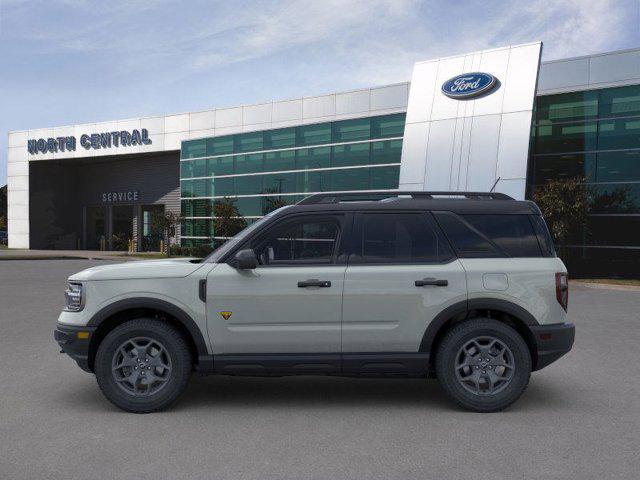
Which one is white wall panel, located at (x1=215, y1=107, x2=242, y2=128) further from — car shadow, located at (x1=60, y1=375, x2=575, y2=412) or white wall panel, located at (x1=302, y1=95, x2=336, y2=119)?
car shadow, located at (x1=60, y1=375, x2=575, y2=412)

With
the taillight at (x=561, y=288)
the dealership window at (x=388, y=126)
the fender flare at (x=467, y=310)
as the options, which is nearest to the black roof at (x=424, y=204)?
the taillight at (x=561, y=288)

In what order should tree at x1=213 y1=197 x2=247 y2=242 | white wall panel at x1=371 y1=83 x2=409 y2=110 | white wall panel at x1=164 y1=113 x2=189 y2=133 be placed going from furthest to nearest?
white wall panel at x1=164 y1=113 x2=189 y2=133 → tree at x1=213 y1=197 x2=247 y2=242 → white wall panel at x1=371 y1=83 x2=409 y2=110

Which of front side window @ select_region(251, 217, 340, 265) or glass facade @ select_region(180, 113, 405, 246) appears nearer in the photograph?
front side window @ select_region(251, 217, 340, 265)

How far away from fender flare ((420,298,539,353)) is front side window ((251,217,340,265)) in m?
1.03

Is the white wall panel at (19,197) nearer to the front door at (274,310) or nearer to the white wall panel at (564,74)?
the white wall panel at (564,74)

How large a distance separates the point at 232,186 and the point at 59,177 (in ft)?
65.6

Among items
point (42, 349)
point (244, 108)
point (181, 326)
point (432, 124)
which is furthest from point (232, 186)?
point (181, 326)

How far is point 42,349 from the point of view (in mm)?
8438

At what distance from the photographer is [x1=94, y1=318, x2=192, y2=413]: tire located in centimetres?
546

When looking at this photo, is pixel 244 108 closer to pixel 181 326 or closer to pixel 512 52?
pixel 512 52

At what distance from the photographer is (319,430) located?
4996 millimetres

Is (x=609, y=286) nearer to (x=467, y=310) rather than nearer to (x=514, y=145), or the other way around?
(x=514, y=145)

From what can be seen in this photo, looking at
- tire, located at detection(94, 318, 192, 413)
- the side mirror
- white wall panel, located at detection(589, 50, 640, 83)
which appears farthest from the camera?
white wall panel, located at detection(589, 50, 640, 83)

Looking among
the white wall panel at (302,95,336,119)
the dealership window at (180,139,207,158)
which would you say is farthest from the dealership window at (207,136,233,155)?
the white wall panel at (302,95,336,119)
